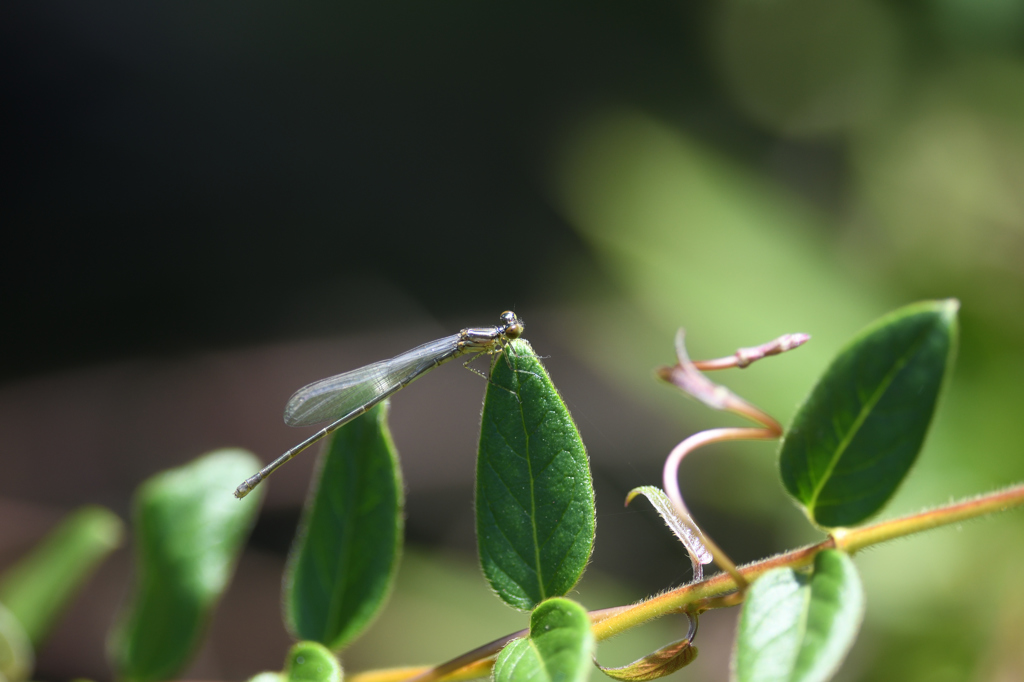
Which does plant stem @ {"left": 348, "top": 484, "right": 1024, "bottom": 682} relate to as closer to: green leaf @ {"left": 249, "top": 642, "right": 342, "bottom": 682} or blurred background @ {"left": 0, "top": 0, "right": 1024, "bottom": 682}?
green leaf @ {"left": 249, "top": 642, "right": 342, "bottom": 682}

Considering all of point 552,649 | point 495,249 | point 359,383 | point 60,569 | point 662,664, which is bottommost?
point 662,664

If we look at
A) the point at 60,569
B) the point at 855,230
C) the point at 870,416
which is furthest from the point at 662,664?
the point at 855,230

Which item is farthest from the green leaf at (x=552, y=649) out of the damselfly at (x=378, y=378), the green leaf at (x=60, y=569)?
the green leaf at (x=60, y=569)

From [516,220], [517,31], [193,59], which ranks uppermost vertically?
[193,59]

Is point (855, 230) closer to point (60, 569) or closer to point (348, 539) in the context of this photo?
point (348, 539)

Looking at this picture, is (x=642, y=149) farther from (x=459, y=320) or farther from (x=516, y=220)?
(x=459, y=320)

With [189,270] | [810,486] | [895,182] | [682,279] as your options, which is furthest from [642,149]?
[810,486]
